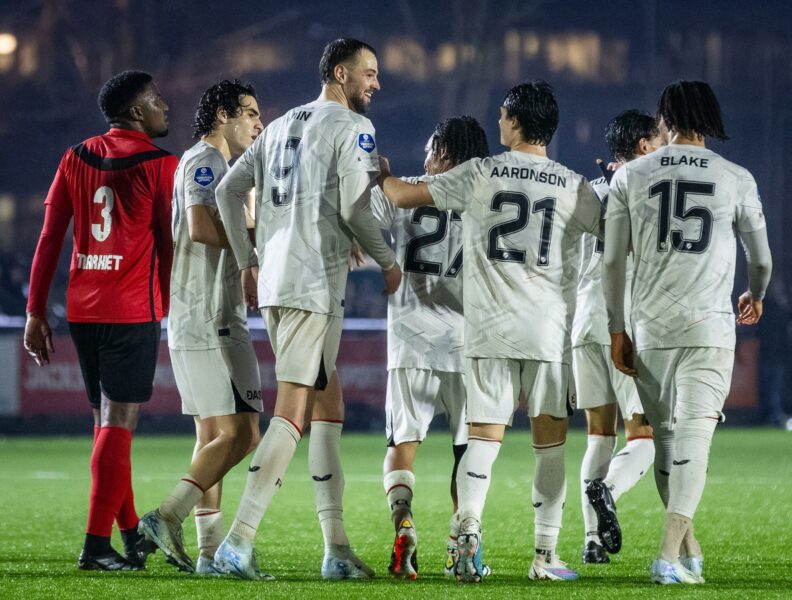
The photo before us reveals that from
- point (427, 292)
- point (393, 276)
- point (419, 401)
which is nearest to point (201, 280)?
point (393, 276)

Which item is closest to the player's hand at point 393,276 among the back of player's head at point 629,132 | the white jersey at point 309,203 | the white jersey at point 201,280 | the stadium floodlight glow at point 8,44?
the white jersey at point 309,203

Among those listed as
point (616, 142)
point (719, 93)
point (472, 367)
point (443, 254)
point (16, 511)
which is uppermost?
point (719, 93)

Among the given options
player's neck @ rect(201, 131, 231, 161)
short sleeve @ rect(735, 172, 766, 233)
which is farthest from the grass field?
player's neck @ rect(201, 131, 231, 161)

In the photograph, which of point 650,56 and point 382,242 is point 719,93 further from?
point 382,242

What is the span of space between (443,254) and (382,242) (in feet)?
2.10

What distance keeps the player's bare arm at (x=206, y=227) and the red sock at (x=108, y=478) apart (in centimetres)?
97

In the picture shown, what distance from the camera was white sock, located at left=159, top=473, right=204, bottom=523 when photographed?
19.1ft

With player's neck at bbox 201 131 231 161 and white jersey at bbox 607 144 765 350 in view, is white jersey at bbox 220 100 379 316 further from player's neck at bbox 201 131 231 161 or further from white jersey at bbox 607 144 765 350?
white jersey at bbox 607 144 765 350

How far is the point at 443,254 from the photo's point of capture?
6.38 meters

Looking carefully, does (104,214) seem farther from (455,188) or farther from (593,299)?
(593,299)

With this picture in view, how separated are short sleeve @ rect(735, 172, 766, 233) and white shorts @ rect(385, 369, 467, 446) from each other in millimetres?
1498

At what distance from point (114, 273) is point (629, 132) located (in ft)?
8.92

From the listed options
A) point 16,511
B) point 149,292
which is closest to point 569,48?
point 16,511

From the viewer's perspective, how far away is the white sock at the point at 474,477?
566 centimetres
